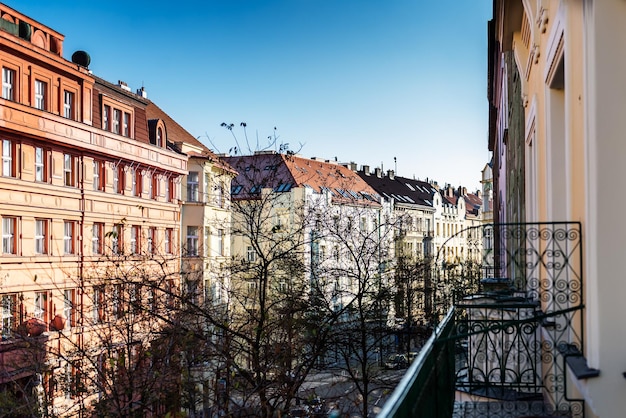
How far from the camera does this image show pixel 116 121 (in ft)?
112

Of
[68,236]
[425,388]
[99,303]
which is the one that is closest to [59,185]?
[68,236]

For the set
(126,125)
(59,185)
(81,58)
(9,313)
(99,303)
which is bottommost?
(9,313)

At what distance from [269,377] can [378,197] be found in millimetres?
59537

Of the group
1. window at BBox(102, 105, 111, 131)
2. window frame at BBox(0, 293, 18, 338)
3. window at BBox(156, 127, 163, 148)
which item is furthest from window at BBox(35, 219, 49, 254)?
window at BBox(156, 127, 163, 148)

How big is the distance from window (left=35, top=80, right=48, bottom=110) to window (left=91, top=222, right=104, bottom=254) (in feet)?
19.0

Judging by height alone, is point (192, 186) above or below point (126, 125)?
below

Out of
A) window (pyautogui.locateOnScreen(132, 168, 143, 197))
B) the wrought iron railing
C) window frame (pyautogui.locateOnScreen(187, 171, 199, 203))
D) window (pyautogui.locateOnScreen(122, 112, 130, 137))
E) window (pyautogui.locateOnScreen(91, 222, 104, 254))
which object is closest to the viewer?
the wrought iron railing

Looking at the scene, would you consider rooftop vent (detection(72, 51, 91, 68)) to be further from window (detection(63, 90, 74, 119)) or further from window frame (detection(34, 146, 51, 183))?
window frame (detection(34, 146, 51, 183))

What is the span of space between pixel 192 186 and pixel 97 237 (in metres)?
10.6

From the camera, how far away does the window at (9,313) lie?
21852 millimetres

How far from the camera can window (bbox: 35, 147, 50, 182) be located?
27.7 m

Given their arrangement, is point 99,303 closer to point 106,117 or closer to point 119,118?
point 106,117

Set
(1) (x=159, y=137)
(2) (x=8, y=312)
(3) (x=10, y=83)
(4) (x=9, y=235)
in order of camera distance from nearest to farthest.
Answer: (2) (x=8, y=312), (3) (x=10, y=83), (4) (x=9, y=235), (1) (x=159, y=137)

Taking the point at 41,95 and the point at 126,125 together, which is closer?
the point at 41,95
